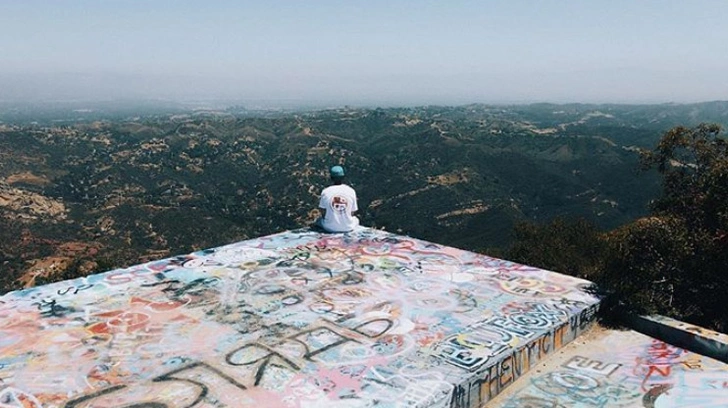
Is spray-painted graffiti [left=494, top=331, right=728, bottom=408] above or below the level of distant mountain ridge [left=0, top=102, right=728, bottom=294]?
above

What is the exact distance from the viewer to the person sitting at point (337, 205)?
1291 centimetres

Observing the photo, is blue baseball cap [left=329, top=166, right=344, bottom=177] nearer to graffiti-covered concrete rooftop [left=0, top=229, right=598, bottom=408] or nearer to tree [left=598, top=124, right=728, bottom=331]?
graffiti-covered concrete rooftop [left=0, top=229, right=598, bottom=408]

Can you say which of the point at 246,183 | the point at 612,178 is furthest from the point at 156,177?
the point at 612,178

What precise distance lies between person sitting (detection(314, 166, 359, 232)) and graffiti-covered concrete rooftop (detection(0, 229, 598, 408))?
197 centimetres

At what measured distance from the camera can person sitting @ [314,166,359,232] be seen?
508 inches

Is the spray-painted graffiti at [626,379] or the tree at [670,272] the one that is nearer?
the spray-painted graffiti at [626,379]

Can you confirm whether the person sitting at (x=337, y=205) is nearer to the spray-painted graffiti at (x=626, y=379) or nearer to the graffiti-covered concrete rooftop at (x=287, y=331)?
the graffiti-covered concrete rooftop at (x=287, y=331)

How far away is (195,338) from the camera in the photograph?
736 centimetres

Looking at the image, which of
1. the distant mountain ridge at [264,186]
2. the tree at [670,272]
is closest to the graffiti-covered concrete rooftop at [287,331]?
the tree at [670,272]

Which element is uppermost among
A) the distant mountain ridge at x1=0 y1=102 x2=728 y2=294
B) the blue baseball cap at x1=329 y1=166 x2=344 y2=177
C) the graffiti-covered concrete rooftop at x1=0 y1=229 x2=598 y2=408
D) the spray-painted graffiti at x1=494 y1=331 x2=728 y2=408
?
the blue baseball cap at x1=329 y1=166 x2=344 y2=177

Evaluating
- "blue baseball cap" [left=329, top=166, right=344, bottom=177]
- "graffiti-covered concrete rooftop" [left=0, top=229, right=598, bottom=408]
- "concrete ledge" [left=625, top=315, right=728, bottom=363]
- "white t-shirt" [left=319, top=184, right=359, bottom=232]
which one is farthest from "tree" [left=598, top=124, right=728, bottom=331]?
"blue baseball cap" [left=329, top=166, right=344, bottom=177]

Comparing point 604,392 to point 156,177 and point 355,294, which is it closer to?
point 355,294

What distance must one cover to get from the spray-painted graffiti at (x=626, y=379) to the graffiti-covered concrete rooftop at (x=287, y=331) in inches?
14.2

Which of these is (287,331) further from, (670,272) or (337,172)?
(670,272)
